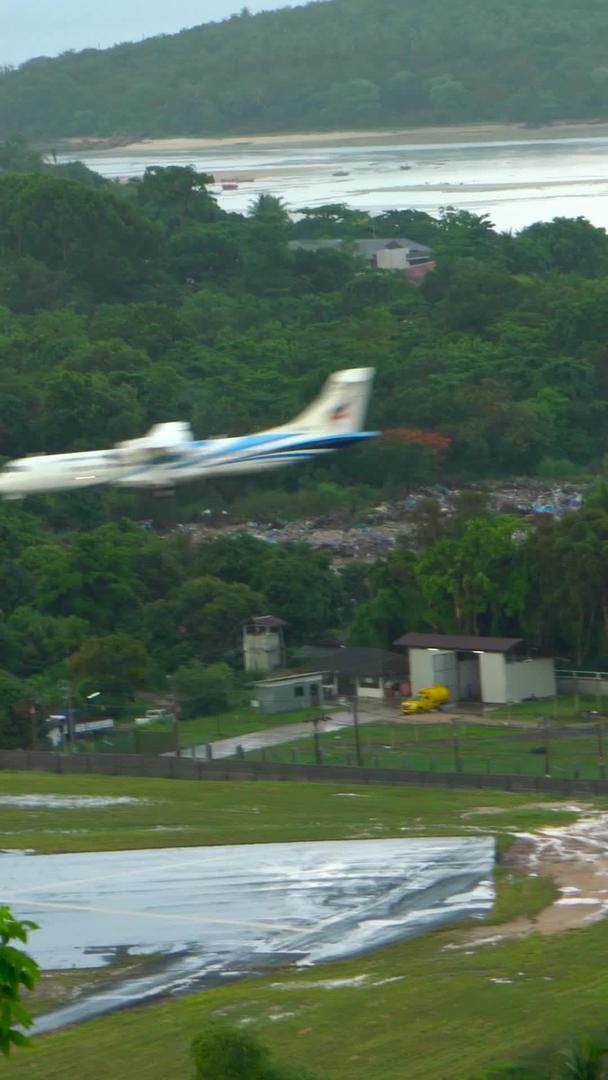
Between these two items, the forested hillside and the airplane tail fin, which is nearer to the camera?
the airplane tail fin

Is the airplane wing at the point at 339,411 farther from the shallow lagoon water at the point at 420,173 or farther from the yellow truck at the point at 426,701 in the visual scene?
the shallow lagoon water at the point at 420,173

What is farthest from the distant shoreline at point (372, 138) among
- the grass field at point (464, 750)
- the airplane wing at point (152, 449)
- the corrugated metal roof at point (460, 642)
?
the grass field at point (464, 750)

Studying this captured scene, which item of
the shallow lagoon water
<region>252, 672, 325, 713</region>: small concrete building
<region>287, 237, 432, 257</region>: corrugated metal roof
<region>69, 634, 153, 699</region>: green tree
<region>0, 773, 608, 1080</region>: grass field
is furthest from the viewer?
the shallow lagoon water

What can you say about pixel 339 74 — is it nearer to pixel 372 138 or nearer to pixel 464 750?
pixel 372 138

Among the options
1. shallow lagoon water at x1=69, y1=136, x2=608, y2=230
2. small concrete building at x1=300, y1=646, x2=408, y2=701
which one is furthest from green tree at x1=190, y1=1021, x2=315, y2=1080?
shallow lagoon water at x1=69, y1=136, x2=608, y2=230

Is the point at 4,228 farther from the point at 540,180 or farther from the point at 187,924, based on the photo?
the point at 187,924

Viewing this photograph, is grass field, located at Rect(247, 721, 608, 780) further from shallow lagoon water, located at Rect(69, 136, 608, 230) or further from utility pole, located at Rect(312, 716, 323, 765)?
shallow lagoon water, located at Rect(69, 136, 608, 230)
